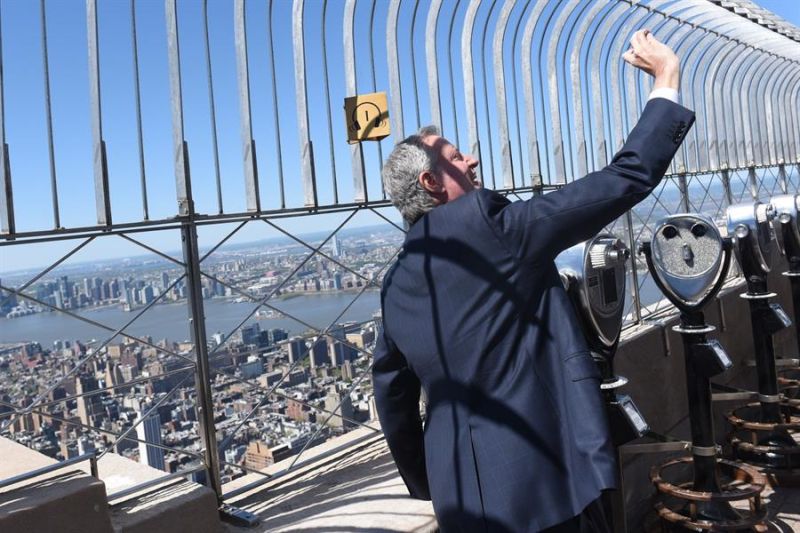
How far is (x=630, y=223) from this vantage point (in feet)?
18.3

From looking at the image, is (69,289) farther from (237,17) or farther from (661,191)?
(661,191)

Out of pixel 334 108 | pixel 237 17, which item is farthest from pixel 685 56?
pixel 237 17

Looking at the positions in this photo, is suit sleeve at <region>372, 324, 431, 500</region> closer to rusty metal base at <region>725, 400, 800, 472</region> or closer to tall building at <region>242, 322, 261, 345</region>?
tall building at <region>242, 322, 261, 345</region>

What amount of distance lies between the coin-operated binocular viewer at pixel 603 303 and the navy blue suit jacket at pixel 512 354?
0.99 m

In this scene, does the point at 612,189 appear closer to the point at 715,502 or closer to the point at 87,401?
the point at 87,401

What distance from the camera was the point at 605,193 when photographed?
1457 mm

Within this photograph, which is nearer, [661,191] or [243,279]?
[243,279]

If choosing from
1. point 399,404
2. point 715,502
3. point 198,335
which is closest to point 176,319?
point 198,335

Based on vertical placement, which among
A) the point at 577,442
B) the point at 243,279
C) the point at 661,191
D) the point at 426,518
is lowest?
the point at 426,518

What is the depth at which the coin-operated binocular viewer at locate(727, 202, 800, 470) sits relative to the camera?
4344 millimetres

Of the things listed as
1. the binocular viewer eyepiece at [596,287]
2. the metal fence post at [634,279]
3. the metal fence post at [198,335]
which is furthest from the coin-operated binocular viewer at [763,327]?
the metal fence post at [198,335]

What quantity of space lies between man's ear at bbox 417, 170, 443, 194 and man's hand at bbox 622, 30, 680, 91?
48cm

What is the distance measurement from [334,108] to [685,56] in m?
4.09

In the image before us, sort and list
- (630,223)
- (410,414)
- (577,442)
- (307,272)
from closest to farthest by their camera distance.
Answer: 1. (577,442)
2. (410,414)
3. (307,272)
4. (630,223)
